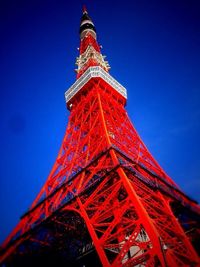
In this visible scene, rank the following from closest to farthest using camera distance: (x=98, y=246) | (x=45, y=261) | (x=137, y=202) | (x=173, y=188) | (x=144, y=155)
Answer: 1. (x=98, y=246)
2. (x=137, y=202)
3. (x=45, y=261)
4. (x=173, y=188)
5. (x=144, y=155)

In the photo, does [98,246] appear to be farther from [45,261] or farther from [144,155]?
[144,155]

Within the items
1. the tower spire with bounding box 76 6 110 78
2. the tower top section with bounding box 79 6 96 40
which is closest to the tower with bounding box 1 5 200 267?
the tower spire with bounding box 76 6 110 78

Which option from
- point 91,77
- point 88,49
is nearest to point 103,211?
point 91,77

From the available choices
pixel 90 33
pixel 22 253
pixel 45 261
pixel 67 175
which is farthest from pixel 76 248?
pixel 90 33

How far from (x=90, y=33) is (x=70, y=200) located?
18.0m

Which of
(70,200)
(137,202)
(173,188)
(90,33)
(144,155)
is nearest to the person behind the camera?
(137,202)

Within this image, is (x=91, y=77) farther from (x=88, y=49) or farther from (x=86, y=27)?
(x=86, y=27)

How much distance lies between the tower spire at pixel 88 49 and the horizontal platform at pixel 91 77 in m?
1.83

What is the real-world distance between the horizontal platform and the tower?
118 inches

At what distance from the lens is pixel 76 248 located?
1093 cm

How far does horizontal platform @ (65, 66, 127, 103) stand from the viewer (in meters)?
16.9

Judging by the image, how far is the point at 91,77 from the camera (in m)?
16.7

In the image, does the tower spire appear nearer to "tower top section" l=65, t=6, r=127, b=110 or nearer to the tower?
"tower top section" l=65, t=6, r=127, b=110

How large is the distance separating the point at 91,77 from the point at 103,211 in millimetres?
9425
